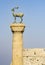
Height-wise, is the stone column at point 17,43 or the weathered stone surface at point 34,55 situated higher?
the stone column at point 17,43

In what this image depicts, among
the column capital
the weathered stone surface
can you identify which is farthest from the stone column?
the weathered stone surface

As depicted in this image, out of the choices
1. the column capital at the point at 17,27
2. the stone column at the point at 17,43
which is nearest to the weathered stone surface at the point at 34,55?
the stone column at the point at 17,43

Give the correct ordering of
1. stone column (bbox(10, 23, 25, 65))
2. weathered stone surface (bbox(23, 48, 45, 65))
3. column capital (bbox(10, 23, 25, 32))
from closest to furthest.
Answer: stone column (bbox(10, 23, 25, 65)), column capital (bbox(10, 23, 25, 32)), weathered stone surface (bbox(23, 48, 45, 65))

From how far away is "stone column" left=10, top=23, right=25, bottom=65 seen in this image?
16.0 metres

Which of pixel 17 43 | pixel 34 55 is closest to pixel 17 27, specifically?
pixel 17 43

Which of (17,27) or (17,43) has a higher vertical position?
(17,27)

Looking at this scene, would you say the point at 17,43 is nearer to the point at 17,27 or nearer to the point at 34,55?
the point at 17,27

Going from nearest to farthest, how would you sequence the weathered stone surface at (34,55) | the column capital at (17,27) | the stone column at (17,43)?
the stone column at (17,43) → the column capital at (17,27) → the weathered stone surface at (34,55)

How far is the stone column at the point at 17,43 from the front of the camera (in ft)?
52.5

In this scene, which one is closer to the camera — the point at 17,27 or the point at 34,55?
the point at 17,27

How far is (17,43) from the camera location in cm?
1617

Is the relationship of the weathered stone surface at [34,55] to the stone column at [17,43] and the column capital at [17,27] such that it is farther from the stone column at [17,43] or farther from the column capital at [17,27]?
the column capital at [17,27]

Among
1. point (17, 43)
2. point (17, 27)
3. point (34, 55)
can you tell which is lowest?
point (34, 55)

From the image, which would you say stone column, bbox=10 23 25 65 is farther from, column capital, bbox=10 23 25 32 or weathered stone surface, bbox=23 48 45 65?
weathered stone surface, bbox=23 48 45 65
